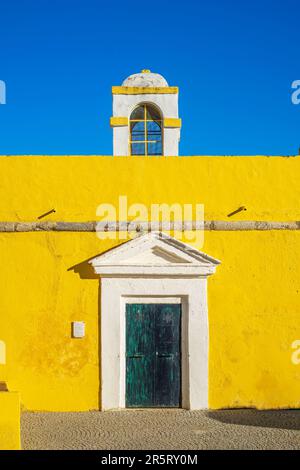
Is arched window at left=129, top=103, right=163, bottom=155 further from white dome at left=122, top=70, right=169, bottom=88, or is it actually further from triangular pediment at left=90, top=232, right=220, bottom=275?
triangular pediment at left=90, top=232, right=220, bottom=275

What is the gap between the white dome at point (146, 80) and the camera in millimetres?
10211

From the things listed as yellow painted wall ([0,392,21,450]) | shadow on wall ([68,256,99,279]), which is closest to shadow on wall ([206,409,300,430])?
shadow on wall ([68,256,99,279])

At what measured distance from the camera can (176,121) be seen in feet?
32.3

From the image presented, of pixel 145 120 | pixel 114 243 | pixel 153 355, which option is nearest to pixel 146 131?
pixel 145 120

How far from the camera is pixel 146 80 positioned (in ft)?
33.6

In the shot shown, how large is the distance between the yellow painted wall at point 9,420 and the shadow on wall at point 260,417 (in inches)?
118

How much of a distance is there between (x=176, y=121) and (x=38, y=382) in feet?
18.9

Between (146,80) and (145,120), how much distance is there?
0.98 metres

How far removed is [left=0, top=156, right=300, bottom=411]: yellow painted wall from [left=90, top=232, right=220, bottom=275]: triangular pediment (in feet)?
0.87

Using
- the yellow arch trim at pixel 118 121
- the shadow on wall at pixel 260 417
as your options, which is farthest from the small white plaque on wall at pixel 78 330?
the yellow arch trim at pixel 118 121

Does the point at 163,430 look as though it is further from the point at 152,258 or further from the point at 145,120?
the point at 145,120

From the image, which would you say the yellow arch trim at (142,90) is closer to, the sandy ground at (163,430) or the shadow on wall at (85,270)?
the shadow on wall at (85,270)
